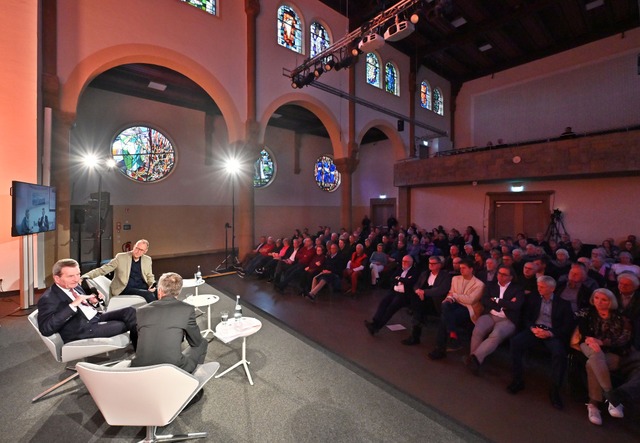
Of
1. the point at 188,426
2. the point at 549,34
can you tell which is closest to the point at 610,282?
the point at 188,426

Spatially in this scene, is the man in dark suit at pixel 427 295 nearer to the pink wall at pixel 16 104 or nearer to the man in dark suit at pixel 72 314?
the man in dark suit at pixel 72 314

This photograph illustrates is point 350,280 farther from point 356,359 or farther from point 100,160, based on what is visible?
point 100,160

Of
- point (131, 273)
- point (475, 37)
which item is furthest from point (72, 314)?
point (475, 37)

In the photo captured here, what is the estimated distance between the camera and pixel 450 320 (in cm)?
338

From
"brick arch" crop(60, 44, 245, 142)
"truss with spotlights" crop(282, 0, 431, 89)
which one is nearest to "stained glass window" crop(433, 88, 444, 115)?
"truss with spotlights" crop(282, 0, 431, 89)

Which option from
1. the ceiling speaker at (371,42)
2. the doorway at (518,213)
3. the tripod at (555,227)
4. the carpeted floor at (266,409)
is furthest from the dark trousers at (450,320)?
the doorway at (518,213)

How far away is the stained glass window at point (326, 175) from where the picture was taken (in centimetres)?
1404

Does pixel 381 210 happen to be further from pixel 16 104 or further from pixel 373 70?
pixel 16 104

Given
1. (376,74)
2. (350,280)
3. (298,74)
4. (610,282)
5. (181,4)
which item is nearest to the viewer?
(610,282)

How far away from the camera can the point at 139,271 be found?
4.27 m

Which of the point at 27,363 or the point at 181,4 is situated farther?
the point at 181,4

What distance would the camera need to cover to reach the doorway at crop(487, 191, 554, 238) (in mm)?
9469

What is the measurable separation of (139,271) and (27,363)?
1.48 meters

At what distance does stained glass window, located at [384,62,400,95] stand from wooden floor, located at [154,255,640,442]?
32.9 feet
